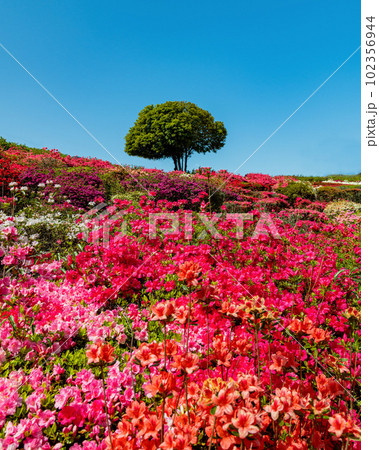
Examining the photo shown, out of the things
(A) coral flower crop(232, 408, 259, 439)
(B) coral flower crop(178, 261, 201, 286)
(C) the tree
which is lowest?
(A) coral flower crop(232, 408, 259, 439)

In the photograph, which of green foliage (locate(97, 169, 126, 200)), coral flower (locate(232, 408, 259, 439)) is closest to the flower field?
coral flower (locate(232, 408, 259, 439))

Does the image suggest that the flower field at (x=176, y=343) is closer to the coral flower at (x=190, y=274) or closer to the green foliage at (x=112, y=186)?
the coral flower at (x=190, y=274)

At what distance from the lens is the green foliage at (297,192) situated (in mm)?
12660

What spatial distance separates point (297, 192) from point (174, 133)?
53.9 ft

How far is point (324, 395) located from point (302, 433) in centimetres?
41

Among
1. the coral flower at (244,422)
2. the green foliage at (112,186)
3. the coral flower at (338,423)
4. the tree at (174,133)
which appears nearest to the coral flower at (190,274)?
the coral flower at (244,422)

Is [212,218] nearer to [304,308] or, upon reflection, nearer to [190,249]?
[190,249]

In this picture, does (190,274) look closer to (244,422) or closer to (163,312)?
(163,312)

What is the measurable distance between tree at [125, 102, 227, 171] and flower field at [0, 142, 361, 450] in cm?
2181

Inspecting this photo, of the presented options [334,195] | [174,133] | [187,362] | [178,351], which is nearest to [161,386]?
[187,362]

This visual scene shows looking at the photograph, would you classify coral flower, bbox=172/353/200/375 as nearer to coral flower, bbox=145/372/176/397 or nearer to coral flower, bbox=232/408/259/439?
coral flower, bbox=145/372/176/397

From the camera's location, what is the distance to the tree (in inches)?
1043

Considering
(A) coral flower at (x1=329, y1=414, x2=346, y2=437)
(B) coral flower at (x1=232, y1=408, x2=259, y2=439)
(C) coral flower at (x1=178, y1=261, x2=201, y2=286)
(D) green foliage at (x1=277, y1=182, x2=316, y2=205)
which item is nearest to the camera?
(B) coral flower at (x1=232, y1=408, x2=259, y2=439)

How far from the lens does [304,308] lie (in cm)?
307
